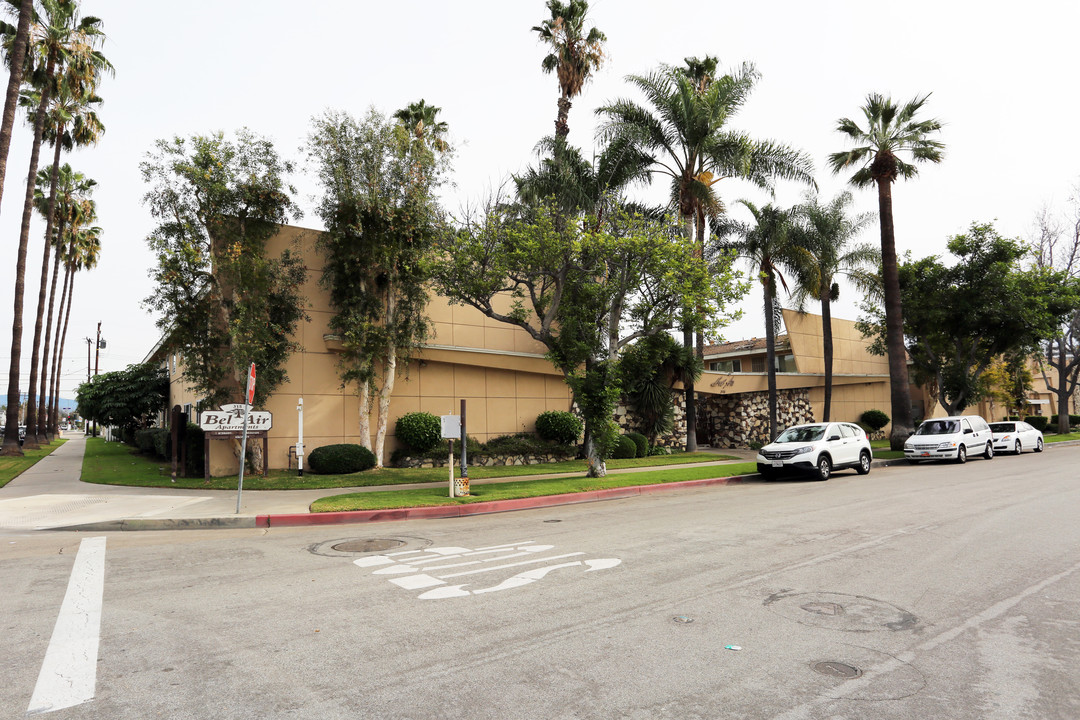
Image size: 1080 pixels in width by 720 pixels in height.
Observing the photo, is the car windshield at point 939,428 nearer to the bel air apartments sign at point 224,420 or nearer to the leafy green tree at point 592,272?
the leafy green tree at point 592,272

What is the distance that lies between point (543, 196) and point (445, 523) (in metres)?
13.7

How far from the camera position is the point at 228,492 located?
595 inches

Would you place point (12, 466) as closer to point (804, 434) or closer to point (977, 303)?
point (804, 434)

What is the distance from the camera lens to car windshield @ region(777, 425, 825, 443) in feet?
61.8

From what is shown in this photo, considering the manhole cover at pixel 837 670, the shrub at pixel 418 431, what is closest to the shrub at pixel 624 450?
the shrub at pixel 418 431

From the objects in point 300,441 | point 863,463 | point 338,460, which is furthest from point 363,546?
point 863,463

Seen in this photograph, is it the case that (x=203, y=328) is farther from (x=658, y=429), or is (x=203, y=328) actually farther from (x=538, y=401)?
(x=658, y=429)

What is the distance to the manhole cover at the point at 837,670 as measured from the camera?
4.18 meters

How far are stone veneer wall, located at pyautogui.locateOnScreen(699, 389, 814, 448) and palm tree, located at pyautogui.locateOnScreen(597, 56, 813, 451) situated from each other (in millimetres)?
10786

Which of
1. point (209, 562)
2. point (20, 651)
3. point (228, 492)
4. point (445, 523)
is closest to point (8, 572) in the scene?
point (209, 562)

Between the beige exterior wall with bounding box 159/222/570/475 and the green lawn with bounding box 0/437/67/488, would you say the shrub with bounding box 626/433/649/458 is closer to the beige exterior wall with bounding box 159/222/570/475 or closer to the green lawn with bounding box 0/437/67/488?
the beige exterior wall with bounding box 159/222/570/475

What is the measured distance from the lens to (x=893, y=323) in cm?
2792

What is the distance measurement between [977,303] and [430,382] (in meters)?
24.8

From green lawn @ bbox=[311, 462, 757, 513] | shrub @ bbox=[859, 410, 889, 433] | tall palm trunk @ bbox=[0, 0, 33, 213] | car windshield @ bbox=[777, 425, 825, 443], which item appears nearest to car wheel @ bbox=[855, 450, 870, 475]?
car windshield @ bbox=[777, 425, 825, 443]
